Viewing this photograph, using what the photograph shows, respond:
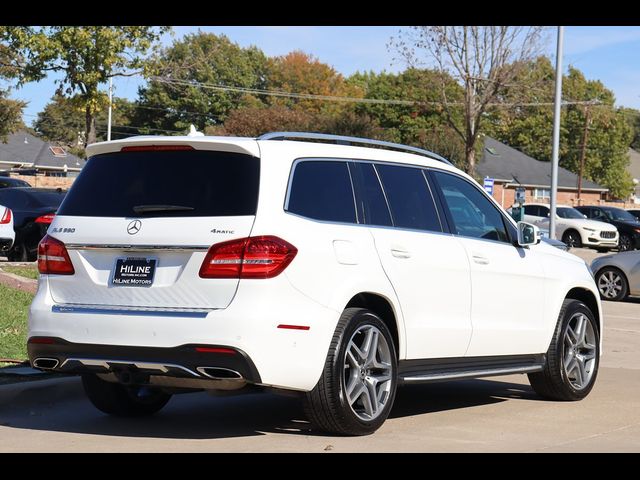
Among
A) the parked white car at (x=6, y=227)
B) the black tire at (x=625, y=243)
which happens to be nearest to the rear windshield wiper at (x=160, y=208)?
the parked white car at (x=6, y=227)

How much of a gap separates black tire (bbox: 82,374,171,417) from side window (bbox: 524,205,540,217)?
128 ft

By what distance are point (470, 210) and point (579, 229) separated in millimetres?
36962

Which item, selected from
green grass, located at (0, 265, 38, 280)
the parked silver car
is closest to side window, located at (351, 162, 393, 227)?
green grass, located at (0, 265, 38, 280)

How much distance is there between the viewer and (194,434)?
7.64 meters

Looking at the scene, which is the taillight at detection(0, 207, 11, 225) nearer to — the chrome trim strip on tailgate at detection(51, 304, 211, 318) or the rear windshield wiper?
the chrome trim strip on tailgate at detection(51, 304, 211, 318)

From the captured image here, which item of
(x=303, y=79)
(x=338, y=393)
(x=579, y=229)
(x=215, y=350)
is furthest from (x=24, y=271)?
(x=303, y=79)

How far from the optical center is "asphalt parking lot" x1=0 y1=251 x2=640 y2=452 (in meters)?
7.21

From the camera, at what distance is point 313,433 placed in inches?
299

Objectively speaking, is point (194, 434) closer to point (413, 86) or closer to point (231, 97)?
point (413, 86)

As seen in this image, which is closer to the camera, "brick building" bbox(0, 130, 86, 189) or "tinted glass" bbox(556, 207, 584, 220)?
"tinted glass" bbox(556, 207, 584, 220)

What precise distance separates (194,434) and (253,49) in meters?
101

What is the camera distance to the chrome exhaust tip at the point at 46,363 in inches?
289

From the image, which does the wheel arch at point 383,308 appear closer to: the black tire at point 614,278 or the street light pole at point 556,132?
the black tire at point 614,278
